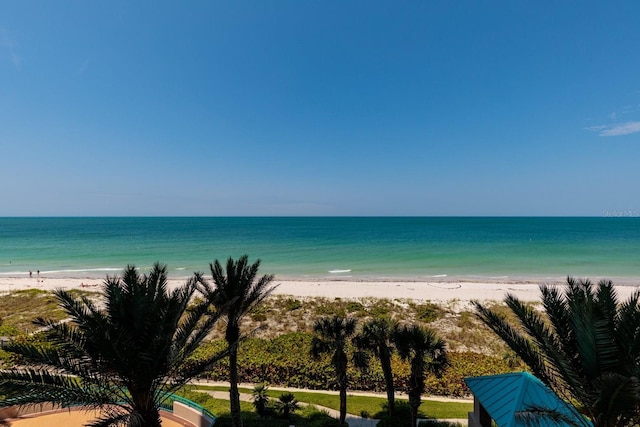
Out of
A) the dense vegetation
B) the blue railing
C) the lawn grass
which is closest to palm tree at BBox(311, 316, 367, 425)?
the lawn grass

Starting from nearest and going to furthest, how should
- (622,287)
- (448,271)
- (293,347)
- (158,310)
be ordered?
1. (158,310)
2. (293,347)
3. (622,287)
4. (448,271)

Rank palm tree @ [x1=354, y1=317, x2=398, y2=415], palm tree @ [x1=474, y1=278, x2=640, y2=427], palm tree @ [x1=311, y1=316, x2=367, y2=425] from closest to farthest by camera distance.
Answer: palm tree @ [x1=474, y1=278, x2=640, y2=427], palm tree @ [x1=311, y1=316, x2=367, y2=425], palm tree @ [x1=354, y1=317, x2=398, y2=415]

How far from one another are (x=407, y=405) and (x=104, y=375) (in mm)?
13049

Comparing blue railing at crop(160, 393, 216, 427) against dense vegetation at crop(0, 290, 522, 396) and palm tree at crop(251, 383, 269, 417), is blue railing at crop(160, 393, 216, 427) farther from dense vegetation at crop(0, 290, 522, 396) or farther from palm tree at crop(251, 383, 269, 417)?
dense vegetation at crop(0, 290, 522, 396)

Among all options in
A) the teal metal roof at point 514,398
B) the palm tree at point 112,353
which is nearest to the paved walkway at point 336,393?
the teal metal roof at point 514,398

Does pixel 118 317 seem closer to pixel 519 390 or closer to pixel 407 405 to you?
pixel 519 390

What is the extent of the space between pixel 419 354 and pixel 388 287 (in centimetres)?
2772

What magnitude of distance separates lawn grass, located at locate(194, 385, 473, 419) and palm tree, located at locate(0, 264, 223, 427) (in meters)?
7.39

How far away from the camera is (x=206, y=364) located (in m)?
8.70

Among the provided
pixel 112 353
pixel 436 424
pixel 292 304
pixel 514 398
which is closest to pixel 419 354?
pixel 436 424

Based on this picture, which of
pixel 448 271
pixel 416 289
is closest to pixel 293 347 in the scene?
pixel 416 289

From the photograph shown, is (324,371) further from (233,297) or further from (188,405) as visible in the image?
(233,297)

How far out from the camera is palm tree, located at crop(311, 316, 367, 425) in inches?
511

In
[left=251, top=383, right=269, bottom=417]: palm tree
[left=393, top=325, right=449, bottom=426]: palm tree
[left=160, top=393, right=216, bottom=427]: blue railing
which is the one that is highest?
[left=393, top=325, right=449, bottom=426]: palm tree
